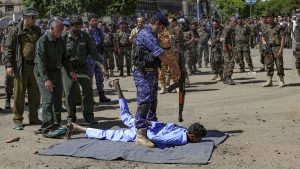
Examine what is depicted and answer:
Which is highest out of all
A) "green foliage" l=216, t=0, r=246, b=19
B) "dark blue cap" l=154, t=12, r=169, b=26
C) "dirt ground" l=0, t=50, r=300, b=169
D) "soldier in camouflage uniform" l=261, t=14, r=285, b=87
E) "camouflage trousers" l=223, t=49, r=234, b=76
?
"green foliage" l=216, t=0, r=246, b=19

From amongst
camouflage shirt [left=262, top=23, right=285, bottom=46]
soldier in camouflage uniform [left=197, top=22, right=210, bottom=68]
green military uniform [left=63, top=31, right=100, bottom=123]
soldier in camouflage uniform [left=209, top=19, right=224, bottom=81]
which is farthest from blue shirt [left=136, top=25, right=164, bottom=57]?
soldier in camouflage uniform [left=197, top=22, right=210, bottom=68]

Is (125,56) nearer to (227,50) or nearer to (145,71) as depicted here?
(227,50)

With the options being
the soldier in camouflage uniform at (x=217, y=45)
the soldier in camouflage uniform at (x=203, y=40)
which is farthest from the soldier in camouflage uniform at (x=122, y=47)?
the soldier in camouflage uniform at (x=217, y=45)

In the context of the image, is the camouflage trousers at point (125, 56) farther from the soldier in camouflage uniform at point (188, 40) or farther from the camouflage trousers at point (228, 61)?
the camouflage trousers at point (228, 61)

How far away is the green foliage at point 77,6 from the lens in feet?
181

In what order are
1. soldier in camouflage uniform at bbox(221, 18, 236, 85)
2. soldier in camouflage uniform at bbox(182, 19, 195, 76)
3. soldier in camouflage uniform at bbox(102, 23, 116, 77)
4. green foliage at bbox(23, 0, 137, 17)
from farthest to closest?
green foliage at bbox(23, 0, 137, 17), soldier in camouflage uniform at bbox(102, 23, 116, 77), soldier in camouflage uniform at bbox(182, 19, 195, 76), soldier in camouflage uniform at bbox(221, 18, 236, 85)

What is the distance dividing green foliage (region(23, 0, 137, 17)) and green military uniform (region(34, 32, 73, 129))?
46262 mm

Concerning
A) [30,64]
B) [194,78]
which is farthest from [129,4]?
[30,64]

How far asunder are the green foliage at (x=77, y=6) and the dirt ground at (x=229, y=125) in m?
40.3

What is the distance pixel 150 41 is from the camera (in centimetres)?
739

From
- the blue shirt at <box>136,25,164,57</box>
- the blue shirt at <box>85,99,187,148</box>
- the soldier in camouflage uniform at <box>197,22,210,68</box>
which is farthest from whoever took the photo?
the soldier in camouflage uniform at <box>197,22,210,68</box>

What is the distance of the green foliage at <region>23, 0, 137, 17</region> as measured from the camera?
181ft

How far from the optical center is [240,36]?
1875 centimetres

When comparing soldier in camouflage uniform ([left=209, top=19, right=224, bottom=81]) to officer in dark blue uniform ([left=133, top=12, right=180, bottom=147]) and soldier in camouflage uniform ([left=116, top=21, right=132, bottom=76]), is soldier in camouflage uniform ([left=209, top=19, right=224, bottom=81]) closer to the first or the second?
soldier in camouflage uniform ([left=116, top=21, right=132, bottom=76])
